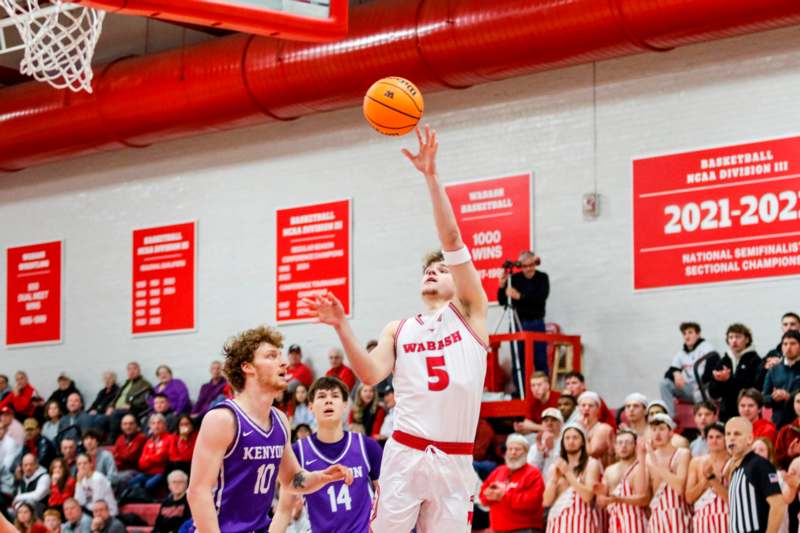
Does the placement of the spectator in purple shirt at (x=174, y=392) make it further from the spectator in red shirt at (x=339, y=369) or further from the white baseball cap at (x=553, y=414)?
the white baseball cap at (x=553, y=414)

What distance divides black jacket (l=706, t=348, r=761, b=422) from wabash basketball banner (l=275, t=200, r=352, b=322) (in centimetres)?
682

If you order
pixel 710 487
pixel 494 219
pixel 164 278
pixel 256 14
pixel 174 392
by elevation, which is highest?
pixel 256 14

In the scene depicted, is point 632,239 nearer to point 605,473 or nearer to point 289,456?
point 605,473

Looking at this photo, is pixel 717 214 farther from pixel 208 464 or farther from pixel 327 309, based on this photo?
pixel 208 464

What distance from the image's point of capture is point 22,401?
2202 centimetres

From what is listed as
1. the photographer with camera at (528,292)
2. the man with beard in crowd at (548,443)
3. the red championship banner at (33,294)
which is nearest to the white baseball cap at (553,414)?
the man with beard in crowd at (548,443)

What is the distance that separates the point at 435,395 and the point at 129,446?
13.1 m

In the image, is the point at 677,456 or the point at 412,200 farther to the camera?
the point at 412,200

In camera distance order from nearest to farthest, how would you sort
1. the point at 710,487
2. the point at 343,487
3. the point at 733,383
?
the point at 343,487
the point at 710,487
the point at 733,383

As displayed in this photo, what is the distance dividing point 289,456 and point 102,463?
12033mm

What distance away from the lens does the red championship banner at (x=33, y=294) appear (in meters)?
23.5

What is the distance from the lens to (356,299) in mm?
19312

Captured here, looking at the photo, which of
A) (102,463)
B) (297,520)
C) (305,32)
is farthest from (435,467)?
(102,463)

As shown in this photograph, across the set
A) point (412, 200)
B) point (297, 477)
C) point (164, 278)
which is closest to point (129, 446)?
point (164, 278)
